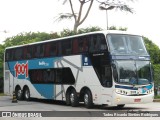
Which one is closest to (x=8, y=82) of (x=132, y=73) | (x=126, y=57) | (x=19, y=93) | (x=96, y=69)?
(x=19, y=93)

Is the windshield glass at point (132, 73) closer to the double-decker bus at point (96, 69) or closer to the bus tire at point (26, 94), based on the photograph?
the double-decker bus at point (96, 69)

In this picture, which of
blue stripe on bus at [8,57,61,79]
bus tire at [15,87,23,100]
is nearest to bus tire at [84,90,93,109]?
blue stripe on bus at [8,57,61,79]

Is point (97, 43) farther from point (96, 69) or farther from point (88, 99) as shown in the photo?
point (88, 99)

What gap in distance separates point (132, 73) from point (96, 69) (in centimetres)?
190

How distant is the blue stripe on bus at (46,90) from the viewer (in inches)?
1002

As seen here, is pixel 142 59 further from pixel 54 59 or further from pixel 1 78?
pixel 1 78

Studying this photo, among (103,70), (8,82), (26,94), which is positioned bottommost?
(26,94)

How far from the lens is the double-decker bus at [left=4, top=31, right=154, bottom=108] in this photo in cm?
1964

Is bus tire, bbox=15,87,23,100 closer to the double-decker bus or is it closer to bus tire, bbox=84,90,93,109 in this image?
the double-decker bus

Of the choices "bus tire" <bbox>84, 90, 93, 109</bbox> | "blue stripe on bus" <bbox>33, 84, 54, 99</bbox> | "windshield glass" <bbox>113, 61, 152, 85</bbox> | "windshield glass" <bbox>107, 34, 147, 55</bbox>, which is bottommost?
"bus tire" <bbox>84, 90, 93, 109</bbox>

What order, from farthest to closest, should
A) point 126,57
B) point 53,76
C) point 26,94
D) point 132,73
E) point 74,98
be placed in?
point 26,94 < point 53,76 < point 74,98 < point 126,57 < point 132,73

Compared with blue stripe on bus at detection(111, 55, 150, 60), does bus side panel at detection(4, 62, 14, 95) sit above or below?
below

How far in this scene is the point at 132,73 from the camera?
1984 cm

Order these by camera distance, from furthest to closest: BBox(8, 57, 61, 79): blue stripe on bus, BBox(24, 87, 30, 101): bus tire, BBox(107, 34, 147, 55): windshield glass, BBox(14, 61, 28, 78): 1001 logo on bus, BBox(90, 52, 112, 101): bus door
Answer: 1. BBox(24, 87, 30, 101): bus tire
2. BBox(14, 61, 28, 78): 1001 logo on bus
3. BBox(8, 57, 61, 79): blue stripe on bus
4. BBox(107, 34, 147, 55): windshield glass
5. BBox(90, 52, 112, 101): bus door
